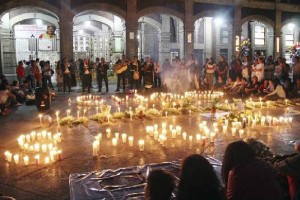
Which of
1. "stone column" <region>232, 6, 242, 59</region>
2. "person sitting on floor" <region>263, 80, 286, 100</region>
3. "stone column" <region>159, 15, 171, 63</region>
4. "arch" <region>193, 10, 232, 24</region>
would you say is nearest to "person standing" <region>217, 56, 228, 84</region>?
"person sitting on floor" <region>263, 80, 286, 100</region>

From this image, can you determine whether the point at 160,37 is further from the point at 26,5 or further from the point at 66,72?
the point at 66,72

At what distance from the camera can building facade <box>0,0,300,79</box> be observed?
21219 mm

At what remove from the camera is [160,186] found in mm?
3396

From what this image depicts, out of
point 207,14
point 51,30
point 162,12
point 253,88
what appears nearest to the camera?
point 253,88

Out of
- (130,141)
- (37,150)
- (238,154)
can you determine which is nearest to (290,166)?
(238,154)

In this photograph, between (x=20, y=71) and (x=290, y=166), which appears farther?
(x=20, y=71)

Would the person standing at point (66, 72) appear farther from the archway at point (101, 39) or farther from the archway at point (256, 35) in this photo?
the archway at point (256, 35)

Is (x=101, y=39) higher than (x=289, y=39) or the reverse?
the reverse

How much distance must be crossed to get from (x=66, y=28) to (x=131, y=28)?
3842 millimetres

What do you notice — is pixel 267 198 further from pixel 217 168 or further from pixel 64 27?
pixel 64 27

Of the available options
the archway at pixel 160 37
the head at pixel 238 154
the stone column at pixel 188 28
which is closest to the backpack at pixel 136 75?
the stone column at pixel 188 28

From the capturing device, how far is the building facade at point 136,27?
2122 centimetres

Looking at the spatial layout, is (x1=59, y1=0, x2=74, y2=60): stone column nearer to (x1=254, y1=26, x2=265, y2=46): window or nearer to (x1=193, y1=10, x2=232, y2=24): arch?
(x1=193, y1=10, x2=232, y2=24): arch

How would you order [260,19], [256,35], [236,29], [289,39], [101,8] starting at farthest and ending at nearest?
1. [289,39]
2. [256,35]
3. [260,19]
4. [236,29]
5. [101,8]
